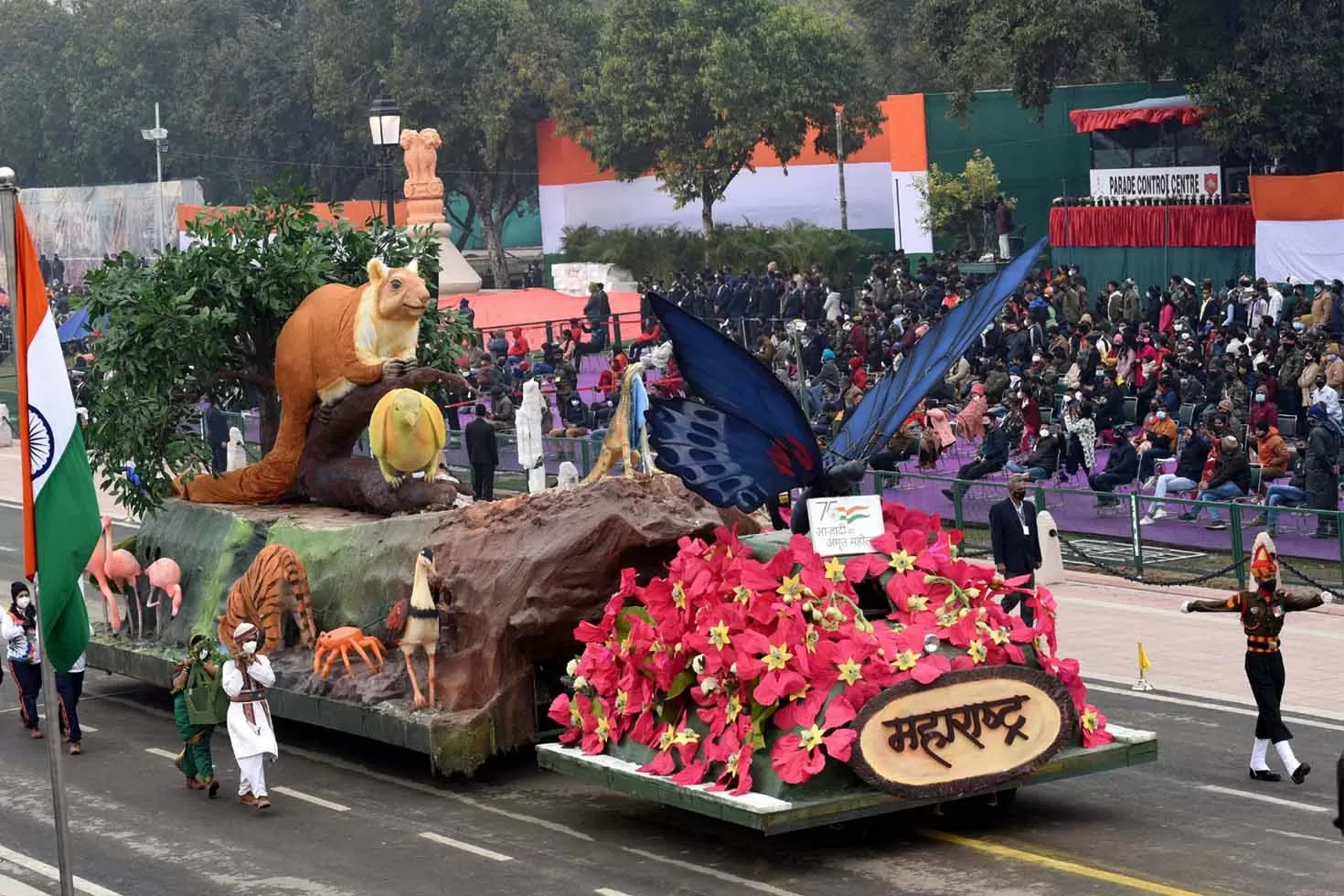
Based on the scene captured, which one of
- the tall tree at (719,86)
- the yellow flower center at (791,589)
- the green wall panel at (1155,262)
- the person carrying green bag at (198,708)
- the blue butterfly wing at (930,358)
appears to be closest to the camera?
the yellow flower center at (791,589)

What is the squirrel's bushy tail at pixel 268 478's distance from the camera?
19016 mm

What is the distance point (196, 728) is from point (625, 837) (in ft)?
12.1

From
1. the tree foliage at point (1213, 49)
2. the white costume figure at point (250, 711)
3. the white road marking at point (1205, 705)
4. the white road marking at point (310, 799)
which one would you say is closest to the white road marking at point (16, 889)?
A: the white costume figure at point (250, 711)

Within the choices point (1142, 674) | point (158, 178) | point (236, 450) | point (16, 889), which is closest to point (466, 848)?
point (16, 889)

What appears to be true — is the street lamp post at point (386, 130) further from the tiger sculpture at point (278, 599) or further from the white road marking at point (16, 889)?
the white road marking at point (16, 889)

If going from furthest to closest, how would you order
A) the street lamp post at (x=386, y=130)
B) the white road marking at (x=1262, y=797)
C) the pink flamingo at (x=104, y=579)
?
the street lamp post at (x=386, y=130) → the pink flamingo at (x=104, y=579) → the white road marking at (x=1262, y=797)

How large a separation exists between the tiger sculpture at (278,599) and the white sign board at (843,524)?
478 centimetres

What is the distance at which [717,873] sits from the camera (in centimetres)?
1381

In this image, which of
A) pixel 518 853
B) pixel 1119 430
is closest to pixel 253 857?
pixel 518 853

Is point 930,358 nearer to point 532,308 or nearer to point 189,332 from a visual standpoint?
point 189,332

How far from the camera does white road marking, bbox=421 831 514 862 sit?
1442cm

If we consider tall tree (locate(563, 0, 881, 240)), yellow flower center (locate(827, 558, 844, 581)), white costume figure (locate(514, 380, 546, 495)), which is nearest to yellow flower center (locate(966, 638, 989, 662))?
yellow flower center (locate(827, 558, 844, 581))

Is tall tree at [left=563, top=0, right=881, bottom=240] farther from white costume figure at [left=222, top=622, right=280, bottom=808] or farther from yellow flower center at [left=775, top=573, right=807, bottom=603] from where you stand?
yellow flower center at [left=775, top=573, right=807, bottom=603]

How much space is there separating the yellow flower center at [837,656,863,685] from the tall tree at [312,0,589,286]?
51382 millimetres
